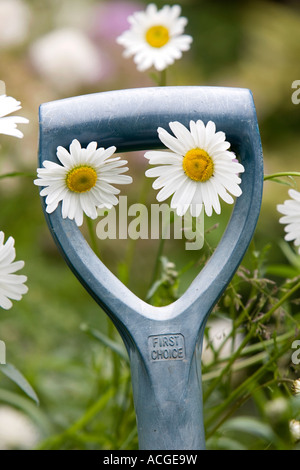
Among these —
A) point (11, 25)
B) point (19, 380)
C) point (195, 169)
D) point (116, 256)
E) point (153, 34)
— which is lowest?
point (19, 380)

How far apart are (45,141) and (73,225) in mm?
68

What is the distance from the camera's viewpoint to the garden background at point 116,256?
599mm

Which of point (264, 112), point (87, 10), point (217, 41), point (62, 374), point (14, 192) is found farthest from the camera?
point (217, 41)

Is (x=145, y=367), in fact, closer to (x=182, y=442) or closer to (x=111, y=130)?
(x=182, y=442)

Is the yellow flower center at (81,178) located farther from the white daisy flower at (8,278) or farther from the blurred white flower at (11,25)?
the blurred white flower at (11,25)

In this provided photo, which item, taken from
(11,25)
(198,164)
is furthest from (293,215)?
(11,25)

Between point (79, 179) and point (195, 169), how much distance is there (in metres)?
0.08

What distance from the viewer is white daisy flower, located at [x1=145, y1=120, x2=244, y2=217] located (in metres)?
0.42

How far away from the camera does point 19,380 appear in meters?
0.47

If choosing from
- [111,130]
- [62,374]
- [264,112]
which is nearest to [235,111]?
[111,130]

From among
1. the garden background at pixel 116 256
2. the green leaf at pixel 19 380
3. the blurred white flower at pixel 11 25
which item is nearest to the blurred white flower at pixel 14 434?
the garden background at pixel 116 256

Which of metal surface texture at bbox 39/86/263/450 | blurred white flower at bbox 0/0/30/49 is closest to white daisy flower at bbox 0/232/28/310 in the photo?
metal surface texture at bbox 39/86/263/450

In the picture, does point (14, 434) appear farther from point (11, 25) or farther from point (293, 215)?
point (11, 25)
